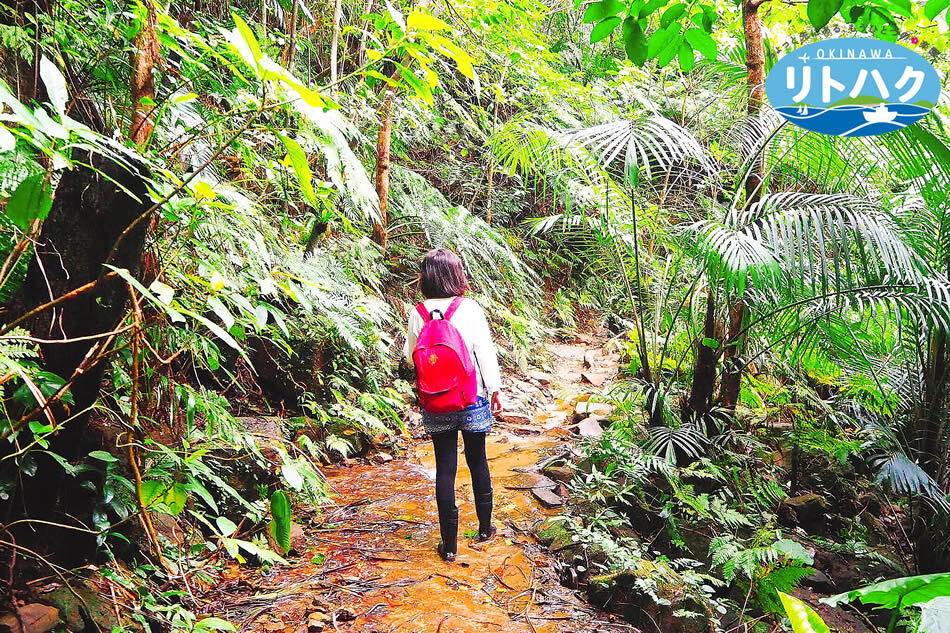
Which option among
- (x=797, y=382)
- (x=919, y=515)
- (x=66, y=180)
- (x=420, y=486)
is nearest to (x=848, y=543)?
(x=919, y=515)

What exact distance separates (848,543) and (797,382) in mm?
1205

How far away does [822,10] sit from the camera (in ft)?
4.91

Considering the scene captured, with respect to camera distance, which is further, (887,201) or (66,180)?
(887,201)

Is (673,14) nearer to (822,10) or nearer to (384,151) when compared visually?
(822,10)

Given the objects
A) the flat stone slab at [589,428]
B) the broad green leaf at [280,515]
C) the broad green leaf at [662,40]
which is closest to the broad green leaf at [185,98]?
the broad green leaf at [280,515]

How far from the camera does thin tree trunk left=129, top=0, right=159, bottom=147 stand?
1.96m

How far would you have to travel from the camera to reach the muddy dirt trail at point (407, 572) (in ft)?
7.54

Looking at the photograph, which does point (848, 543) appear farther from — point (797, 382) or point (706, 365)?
point (706, 365)

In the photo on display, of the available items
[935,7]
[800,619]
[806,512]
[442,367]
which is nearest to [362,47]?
[442,367]

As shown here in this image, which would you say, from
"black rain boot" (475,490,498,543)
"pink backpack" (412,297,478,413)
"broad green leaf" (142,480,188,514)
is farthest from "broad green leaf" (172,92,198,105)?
"black rain boot" (475,490,498,543)

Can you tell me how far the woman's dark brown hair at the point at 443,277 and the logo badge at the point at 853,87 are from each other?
1734mm

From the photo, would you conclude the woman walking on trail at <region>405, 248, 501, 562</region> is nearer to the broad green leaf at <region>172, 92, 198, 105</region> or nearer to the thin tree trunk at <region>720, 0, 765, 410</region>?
the broad green leaf at <region>172, 92, 198, 105</region>

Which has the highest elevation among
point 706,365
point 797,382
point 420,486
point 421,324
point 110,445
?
point 421,324

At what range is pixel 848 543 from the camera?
3.75 metres
